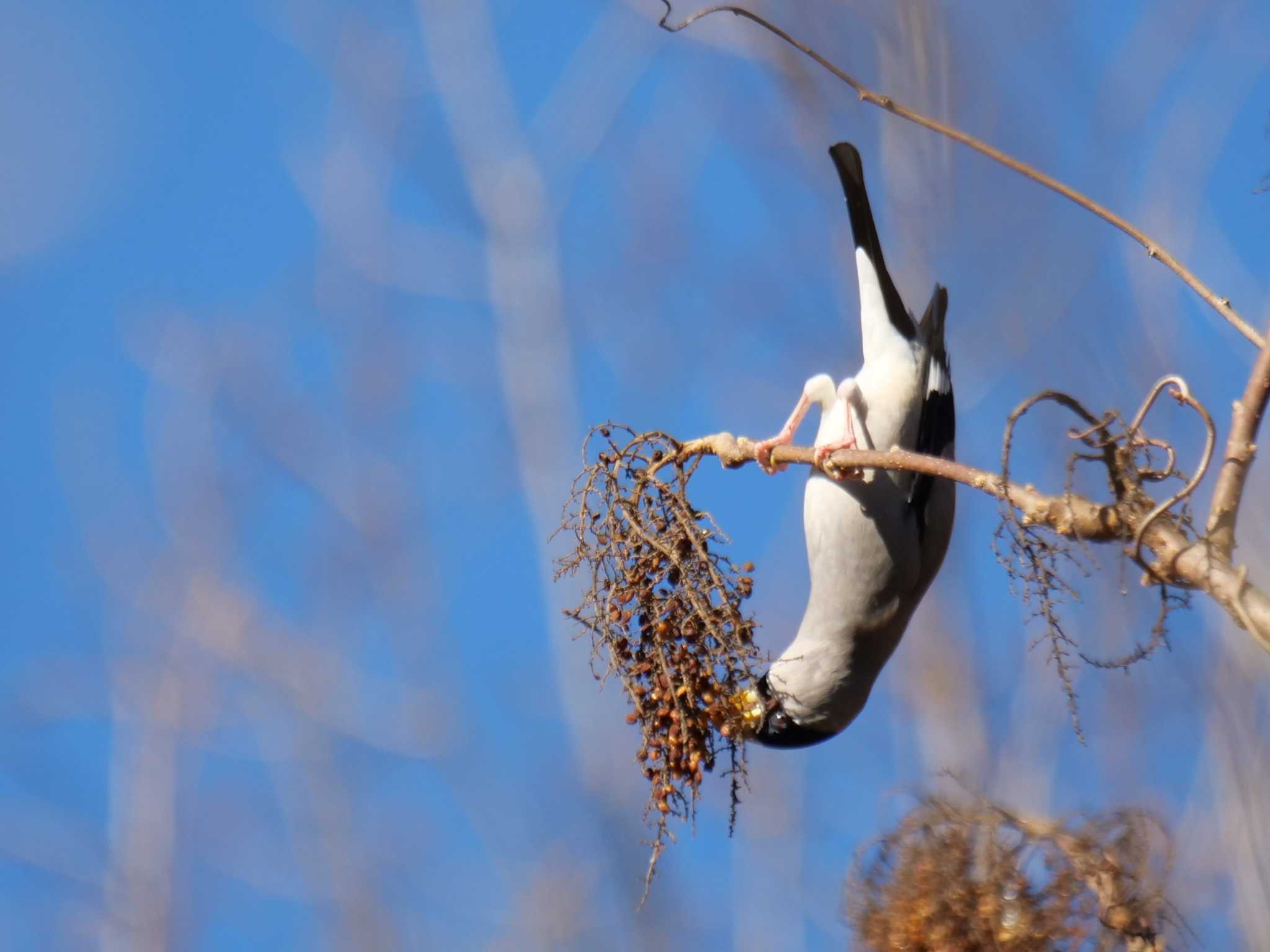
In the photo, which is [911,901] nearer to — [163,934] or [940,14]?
[940,14]

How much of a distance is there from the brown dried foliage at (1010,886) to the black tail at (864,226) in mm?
1910

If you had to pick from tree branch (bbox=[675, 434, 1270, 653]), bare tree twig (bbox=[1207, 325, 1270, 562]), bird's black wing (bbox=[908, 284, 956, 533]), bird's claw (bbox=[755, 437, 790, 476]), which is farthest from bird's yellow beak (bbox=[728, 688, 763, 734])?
bare tree twig (bbox=[1207, 325, 1270, 562])

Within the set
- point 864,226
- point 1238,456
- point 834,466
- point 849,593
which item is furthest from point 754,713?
point 1238,456

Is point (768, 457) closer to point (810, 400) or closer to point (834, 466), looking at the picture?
point (834, 466)

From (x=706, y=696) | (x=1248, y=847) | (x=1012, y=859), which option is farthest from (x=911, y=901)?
(x=1248, y=847)

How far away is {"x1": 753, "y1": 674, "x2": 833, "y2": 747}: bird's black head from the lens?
13.5 ft

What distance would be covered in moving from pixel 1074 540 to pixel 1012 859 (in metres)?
1.12

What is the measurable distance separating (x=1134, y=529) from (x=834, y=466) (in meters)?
1.22

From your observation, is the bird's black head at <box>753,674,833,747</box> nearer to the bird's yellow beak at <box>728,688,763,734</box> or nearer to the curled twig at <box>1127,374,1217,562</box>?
the bird's yellow beak at <box>728,688,763,734</box>

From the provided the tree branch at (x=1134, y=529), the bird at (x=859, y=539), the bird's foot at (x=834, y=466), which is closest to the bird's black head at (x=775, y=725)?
the bird at (x=859, y=539)

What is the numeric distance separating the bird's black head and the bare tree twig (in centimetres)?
228

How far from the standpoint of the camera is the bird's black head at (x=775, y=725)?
13.5ft

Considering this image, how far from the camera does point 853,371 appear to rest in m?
5.10

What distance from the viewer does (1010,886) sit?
118 inches
